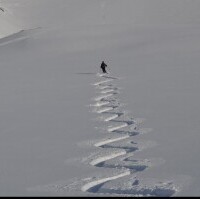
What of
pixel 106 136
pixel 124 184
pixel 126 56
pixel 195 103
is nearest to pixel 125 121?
pixel 106 136

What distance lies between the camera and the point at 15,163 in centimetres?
629

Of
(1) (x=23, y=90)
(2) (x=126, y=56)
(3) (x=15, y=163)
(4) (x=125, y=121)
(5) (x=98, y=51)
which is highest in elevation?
(5) (x=98, y=51)

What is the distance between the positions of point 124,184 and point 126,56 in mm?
23455

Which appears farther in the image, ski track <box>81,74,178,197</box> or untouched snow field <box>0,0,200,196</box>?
untouched snow field <box>0,0,200,196</box>

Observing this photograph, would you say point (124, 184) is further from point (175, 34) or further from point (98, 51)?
point (175, 34)

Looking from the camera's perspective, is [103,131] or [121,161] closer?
[121,161]

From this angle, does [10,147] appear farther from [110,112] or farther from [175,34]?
[175,34]

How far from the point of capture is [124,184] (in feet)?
17.2

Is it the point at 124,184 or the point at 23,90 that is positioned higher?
the point at 23,90

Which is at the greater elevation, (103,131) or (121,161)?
(103,131)

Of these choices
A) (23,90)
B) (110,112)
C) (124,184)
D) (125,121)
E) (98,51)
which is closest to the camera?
(124,184)

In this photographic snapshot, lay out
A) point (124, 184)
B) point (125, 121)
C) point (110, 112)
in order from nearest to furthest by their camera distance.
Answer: point (124, 184)
point (125, 121)
point (110, 112)

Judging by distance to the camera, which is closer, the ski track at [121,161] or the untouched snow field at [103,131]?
the ski track at [121,161]

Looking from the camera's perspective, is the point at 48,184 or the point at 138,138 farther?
the point at 138,138
